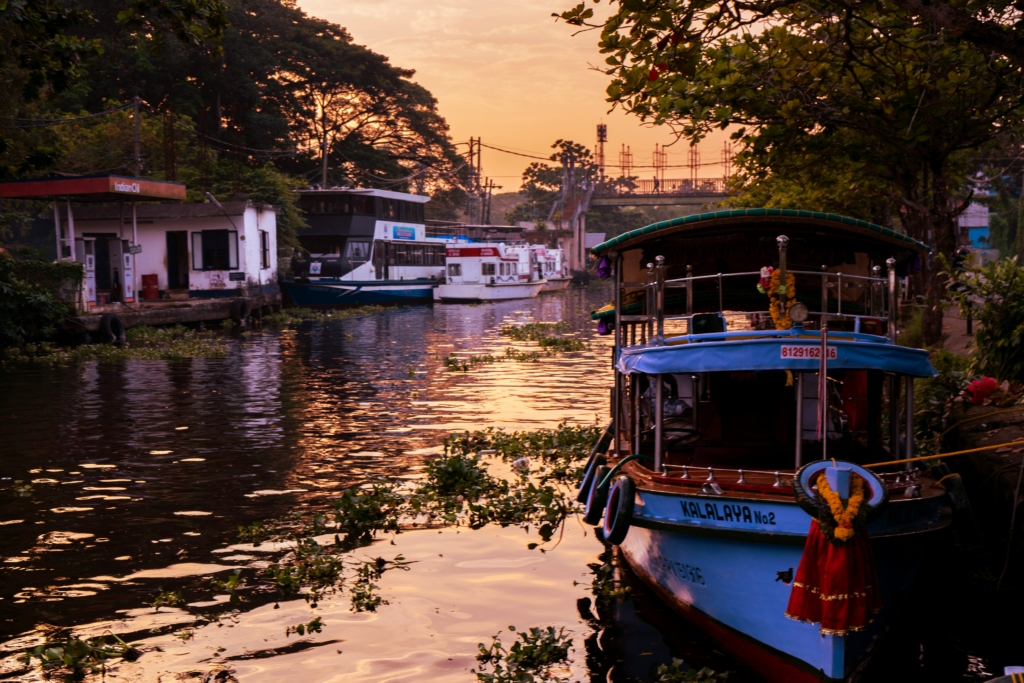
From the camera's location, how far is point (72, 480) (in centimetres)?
1416

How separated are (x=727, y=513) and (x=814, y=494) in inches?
33.2

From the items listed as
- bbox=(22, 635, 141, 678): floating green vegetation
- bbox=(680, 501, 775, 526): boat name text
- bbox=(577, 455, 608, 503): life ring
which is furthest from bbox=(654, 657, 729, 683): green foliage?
bbox=(22, 635, 141, 678): floating green vegetation

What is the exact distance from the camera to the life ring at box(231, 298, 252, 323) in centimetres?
4144

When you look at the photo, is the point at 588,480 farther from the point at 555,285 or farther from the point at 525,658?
the point at 555,285

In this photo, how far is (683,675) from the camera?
779cm

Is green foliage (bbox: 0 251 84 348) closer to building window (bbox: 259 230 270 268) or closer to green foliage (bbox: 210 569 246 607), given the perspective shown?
building window (bbox: 259 230 270 268)

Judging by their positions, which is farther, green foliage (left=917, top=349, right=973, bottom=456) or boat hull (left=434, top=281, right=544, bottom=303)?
boat hull (left=434, top=281, right=544, bottom=303)

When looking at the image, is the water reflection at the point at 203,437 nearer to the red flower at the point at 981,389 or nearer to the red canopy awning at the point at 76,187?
the red canopy awning at the point at 76,187

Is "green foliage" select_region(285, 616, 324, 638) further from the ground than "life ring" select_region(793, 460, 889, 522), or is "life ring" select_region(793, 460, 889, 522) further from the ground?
"life ring" select_region(793, 460, 889, 522)

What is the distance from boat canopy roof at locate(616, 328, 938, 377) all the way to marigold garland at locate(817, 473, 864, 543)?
130 cm

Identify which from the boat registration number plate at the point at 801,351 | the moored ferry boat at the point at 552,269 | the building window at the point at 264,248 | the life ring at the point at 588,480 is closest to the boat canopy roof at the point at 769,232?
the boat registration number plate at the point at 801,351

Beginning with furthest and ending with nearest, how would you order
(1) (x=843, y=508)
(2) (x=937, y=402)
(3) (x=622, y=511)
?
(2) (x=937, y=402), (3) (x=622, y=511), (1) (x=843, y=508)

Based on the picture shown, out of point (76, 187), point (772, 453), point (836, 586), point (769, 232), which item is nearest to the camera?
point (836, 586)

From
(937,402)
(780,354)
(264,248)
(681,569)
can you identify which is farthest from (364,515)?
(264,248)
